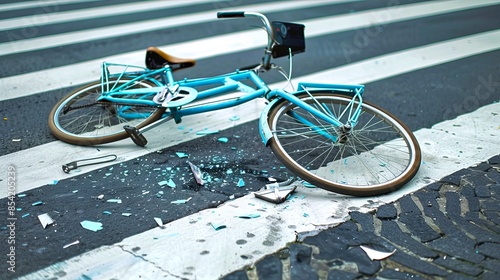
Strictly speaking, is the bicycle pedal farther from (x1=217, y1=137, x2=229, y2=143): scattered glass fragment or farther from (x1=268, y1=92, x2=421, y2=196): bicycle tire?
(x1=268, y1=92, x2=421, y2=196): bicycle tire

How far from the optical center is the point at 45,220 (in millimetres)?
3982

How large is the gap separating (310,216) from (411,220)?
2.10 ft

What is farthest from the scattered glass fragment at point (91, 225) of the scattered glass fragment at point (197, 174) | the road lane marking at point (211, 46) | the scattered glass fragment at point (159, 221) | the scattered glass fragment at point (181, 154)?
the road lane marking at point (211, 46)

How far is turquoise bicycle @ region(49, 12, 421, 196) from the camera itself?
460 centimetres

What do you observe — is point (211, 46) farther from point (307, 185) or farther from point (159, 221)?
point (159, 221)

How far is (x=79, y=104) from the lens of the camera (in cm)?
557

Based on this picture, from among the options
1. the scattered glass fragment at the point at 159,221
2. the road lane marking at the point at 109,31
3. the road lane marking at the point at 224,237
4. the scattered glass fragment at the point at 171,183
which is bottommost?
the road lane marking at the point at 224,237

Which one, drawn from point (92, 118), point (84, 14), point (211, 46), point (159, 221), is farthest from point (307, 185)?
point (84, 14)

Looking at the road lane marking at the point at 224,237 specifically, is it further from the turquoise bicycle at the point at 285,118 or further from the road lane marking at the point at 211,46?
the road lane marking at the point at 211,46

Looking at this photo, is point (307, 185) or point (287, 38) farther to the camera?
point (287, 38)

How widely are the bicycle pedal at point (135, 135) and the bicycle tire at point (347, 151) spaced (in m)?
1.12

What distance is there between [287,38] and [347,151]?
1.06 m

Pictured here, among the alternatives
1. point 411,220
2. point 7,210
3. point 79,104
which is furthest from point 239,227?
point 79,104

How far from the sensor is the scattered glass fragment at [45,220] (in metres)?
3.94
